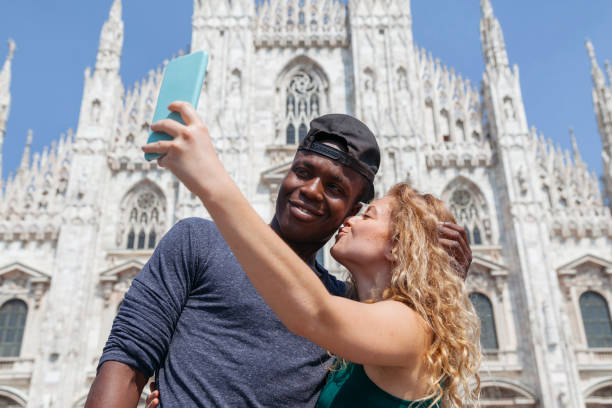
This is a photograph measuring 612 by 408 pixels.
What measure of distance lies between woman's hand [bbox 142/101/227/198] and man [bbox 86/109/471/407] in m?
0.61

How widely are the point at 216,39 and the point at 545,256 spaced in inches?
501

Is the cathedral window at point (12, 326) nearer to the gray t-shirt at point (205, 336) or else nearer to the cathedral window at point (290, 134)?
the cathedral window at point (290, 134)

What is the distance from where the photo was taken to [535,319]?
13.5 m

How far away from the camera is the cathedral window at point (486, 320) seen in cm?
→ 1416

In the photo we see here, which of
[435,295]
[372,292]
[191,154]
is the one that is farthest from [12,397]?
[191,154]

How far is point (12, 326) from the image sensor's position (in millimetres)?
14445

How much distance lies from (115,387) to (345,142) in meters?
1.11

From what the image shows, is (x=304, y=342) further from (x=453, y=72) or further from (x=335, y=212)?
(x=453, y=72)

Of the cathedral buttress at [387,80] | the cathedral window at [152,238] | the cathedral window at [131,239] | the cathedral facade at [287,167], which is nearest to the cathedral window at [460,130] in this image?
the cathedral facade at [287,167]

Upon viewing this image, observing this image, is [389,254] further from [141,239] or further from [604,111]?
[604,111]

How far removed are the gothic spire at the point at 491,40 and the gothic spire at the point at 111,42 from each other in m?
12.9

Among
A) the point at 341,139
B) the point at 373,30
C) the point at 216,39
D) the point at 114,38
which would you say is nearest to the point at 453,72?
the point at 373,30

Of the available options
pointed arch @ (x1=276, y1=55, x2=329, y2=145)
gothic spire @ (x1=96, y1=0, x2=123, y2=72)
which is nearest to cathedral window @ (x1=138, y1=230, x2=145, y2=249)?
pointed arch @ (x1=276, y1=55, x2=329, y2=145)

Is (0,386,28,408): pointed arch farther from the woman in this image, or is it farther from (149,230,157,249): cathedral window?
the woman
